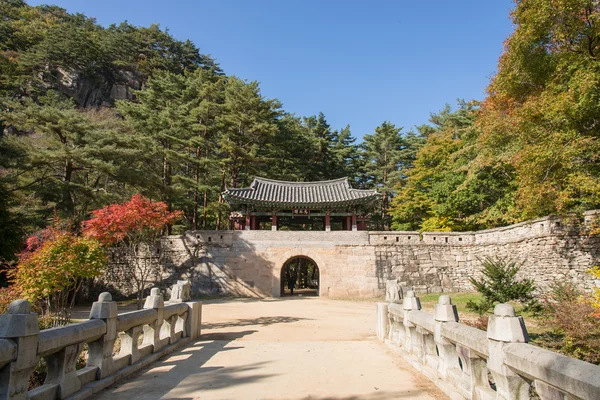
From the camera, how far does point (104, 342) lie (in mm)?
4371

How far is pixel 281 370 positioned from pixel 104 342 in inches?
92.2

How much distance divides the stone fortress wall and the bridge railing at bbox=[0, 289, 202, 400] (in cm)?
1191

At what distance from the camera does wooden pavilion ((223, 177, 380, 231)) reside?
20.1 metres

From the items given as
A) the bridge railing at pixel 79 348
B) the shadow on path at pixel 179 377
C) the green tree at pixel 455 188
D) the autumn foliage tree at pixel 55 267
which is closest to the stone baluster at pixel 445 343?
the shadow on path at pixel 179 377

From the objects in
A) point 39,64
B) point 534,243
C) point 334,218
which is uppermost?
point 39,64

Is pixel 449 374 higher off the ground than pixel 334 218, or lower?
lower

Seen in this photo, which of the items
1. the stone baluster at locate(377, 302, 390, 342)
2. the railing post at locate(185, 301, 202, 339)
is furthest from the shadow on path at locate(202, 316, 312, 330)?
the stone baluster at locate(377, 302, 390, 342)

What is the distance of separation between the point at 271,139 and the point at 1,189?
1709 centimetres

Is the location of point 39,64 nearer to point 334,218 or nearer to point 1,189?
point 1,189

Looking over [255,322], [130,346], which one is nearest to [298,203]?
[255,322]

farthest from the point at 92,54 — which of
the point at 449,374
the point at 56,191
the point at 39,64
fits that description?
the point at 449,374

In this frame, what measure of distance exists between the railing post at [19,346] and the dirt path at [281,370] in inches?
46.4

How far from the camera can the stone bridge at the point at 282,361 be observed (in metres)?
2.93

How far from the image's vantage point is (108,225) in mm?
12688
